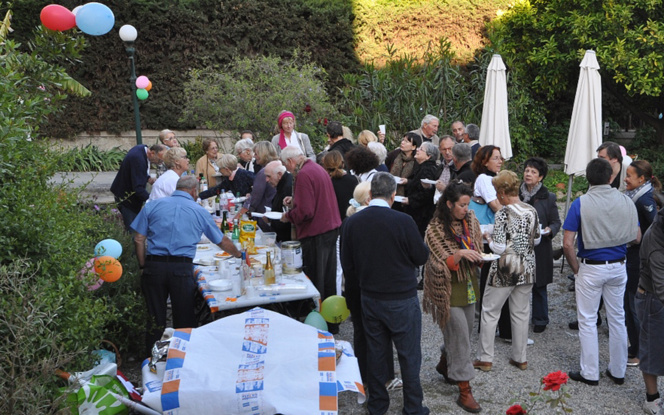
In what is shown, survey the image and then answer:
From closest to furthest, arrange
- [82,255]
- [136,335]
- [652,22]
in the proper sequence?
1. [82,255]
2. [136,335]
3. [652,22]

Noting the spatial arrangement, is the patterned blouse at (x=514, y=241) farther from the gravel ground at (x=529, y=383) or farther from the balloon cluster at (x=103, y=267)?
the balloon cluster at (x=103, y=267)

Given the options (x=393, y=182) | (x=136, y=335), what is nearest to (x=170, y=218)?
(x=136, y=335)

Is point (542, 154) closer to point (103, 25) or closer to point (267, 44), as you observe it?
point (267, 44)

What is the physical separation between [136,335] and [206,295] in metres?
0.89

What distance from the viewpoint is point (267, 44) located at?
1503 centimetres

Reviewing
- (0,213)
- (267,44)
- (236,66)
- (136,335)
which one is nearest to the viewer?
(0,213)

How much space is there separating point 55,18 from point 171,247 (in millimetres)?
2071

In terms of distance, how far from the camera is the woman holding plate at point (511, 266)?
16.2 feet

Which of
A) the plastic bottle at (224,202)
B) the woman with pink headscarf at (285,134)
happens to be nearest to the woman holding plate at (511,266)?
the plastic bottle at (224,202)

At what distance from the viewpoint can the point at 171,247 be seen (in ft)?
15.7

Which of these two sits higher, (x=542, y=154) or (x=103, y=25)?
(x=103, y=25)

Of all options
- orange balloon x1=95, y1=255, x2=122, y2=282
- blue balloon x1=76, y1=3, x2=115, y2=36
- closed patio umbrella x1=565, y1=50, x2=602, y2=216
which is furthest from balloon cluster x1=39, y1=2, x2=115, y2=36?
closed patio umbrella x1=565, y1=50, x2=602, y2=216

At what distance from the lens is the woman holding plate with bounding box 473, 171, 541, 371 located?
4.93 meters

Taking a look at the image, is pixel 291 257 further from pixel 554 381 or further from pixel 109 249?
pixel 554 381
